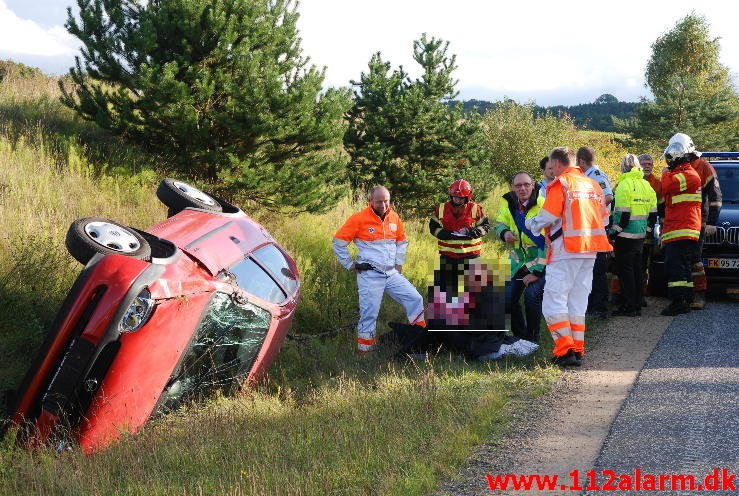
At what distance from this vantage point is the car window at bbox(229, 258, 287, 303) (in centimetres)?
535

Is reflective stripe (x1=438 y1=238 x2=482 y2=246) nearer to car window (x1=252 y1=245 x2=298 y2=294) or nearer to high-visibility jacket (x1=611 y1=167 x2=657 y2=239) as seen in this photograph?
high-visibility jacket (x1=611 y1=167 x2=657 y2=239)

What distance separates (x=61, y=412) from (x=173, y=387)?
0.77 meters

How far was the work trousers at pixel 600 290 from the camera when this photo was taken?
8.71m

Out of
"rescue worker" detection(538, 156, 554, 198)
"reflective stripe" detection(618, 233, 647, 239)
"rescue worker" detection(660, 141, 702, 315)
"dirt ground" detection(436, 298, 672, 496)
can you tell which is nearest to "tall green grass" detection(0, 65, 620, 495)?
"dirt ground" detection(436, 298, 672, 496)

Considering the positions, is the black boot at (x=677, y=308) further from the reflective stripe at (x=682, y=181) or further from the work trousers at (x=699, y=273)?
the reflective stripe at (x=682, y=181)

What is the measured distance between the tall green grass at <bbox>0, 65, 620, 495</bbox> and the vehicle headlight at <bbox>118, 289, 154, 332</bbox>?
2.37 ft

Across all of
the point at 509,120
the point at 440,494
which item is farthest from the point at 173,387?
the point at 509,120

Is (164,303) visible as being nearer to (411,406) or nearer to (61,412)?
(61,412)

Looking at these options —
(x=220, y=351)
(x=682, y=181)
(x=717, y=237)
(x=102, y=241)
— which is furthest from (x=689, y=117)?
(x=102, y=241)

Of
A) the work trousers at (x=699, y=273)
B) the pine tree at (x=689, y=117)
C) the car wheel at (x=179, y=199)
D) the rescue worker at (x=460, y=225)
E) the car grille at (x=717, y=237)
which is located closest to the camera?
the car wheel at (x=179, y=199)

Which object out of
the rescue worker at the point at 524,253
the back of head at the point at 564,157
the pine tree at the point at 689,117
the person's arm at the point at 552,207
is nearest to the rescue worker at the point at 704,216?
the rescue worker at the point at 524,253

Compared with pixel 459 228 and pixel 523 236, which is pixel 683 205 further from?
pixel 459 228

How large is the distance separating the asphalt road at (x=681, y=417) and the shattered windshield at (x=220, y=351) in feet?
8.66

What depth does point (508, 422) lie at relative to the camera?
4727 millimetres
